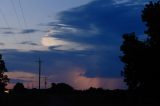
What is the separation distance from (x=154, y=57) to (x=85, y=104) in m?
10.6

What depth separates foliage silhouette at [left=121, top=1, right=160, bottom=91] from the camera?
189ft

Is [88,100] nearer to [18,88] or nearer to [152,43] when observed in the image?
[152,43]

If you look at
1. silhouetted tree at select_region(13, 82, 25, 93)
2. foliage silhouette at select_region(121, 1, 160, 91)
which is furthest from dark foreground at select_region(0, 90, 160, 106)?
silhouetted tree at select_region(13, 82, 25, 93)

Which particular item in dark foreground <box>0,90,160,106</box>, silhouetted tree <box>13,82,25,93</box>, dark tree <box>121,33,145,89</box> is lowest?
dark foreground <box>0,90,160,106</box>

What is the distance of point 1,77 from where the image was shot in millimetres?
→ 126375

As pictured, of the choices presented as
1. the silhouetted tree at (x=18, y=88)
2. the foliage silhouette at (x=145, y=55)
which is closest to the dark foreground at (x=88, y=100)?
the foliage silhouette at (x=145, y=55)

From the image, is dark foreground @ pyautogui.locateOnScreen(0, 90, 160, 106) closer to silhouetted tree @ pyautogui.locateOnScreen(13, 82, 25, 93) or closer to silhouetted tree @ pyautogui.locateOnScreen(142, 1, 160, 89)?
silhouetted tree @ pyautogui.locateOnScreen(142, 1, 160, 89)

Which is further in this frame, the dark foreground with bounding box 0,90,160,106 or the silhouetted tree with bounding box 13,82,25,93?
the silhouetted tree with bounding box 13,82,25,93

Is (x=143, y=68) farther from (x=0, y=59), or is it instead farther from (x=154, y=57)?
(x=0, y=59)

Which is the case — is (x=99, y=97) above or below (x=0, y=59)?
below

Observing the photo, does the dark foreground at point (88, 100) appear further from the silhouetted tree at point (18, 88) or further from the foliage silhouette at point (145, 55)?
the silhouetted tree at point (18, 88)

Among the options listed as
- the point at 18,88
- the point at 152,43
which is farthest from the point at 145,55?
the point at 18,88

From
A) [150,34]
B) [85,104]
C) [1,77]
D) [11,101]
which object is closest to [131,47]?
[150,34]

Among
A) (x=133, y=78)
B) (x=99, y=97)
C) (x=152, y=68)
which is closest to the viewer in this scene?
(x=152, y=68)
